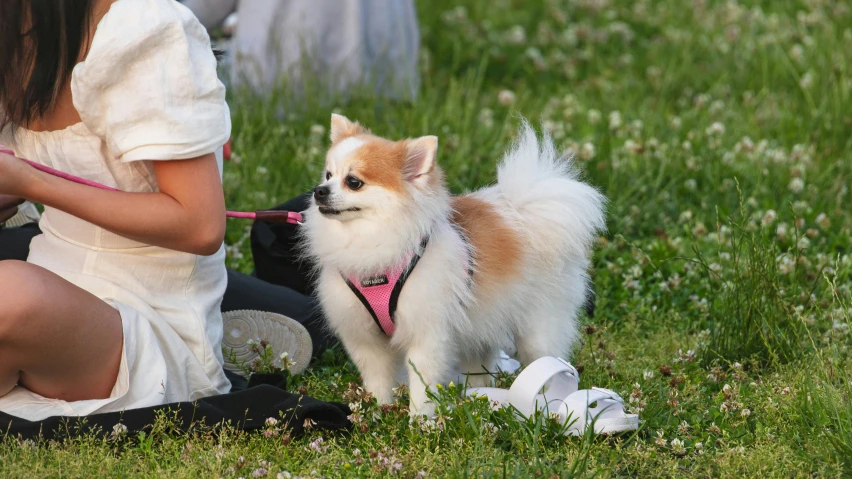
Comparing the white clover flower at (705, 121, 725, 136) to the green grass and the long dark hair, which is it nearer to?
the green grass

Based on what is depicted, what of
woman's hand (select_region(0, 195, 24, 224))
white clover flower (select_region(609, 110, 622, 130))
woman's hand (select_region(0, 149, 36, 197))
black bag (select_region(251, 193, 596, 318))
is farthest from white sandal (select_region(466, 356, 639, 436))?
white clover flower (select_region(609, 110, 622, 130))

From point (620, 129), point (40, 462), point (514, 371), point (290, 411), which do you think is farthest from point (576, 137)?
point (40, 462)

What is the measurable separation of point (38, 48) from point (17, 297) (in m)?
0.58

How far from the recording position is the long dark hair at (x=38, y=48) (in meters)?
2.28

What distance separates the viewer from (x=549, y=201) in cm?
289

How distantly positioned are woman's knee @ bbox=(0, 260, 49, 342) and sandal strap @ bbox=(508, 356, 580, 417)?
46.9 inches

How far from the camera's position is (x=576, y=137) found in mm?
5176

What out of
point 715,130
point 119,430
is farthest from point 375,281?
point 715,130

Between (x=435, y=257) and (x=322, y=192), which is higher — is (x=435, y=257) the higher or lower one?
the lower one

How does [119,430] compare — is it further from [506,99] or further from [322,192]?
[506,99]

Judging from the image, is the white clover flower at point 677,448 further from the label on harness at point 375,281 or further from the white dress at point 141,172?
the white dress at point 141,172

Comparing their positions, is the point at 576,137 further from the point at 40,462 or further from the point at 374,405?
the point at 40,462

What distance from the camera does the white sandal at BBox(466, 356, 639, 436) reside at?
252 centimetres

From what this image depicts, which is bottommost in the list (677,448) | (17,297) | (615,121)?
(615,121)
